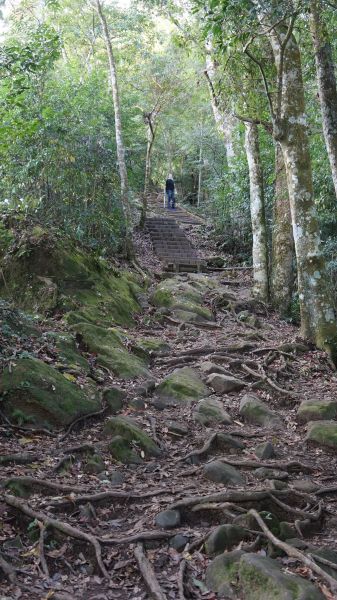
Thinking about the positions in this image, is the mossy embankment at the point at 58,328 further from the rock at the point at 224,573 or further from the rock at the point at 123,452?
the rock at the point at 224,573

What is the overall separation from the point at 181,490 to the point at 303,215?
6.06m

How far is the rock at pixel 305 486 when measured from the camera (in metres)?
4.93

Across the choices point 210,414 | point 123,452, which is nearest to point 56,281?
point 210,414

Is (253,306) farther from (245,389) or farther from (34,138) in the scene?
(34,138)

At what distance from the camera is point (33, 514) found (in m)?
4.00

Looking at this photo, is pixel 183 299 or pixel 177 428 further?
pixel 183 299

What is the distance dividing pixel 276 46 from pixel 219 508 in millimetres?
8575

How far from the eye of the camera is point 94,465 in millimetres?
5148

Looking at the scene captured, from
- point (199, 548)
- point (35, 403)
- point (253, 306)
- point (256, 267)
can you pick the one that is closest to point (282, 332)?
point (253, 306)

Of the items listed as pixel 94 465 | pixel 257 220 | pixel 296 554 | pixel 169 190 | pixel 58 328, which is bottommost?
pixel 296 554

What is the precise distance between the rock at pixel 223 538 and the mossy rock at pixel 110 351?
3.71m

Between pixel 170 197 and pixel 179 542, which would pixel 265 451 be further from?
pixel 170 197

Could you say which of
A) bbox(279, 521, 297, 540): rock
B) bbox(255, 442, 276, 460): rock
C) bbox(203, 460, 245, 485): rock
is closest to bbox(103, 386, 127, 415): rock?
bbox(203, 460, 245, 485): rock

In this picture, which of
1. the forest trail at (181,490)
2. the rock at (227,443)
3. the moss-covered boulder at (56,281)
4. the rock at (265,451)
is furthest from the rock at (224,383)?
the moss-covered boulder at (56,281)
